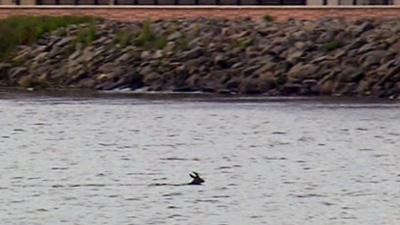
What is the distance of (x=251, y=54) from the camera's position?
62812 millimetres

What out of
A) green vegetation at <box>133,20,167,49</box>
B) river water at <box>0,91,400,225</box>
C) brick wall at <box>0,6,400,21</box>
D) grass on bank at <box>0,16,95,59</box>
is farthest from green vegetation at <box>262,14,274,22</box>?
river water at <box>0,91,400,225</box>

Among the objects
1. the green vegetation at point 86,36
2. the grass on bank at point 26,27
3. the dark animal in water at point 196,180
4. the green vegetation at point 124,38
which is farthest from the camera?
the grass on bank at point 26,27

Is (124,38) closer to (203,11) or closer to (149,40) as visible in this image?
(149,40)

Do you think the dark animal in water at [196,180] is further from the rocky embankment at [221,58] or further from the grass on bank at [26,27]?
the grass on bank at [26,27]

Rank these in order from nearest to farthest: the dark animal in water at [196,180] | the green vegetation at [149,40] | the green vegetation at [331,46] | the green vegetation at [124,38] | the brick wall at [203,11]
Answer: the dark animal in water at [196,180]
the green vegetation at [331,46]
the green vegetation at [149,40]
the green vegetation at [124,38]
the brick wall at [203,11]

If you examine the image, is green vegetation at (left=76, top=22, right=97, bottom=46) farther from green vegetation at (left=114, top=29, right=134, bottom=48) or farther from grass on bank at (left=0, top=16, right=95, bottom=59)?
grass on bank at (left=0, top=16, right=95, bottom=59)

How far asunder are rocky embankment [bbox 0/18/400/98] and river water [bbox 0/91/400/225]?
14.0 ft

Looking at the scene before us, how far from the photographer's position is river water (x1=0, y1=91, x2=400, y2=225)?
2994cm

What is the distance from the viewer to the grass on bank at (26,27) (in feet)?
225

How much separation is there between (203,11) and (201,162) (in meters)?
33.5

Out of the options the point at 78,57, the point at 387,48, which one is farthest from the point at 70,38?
the point at 387,48

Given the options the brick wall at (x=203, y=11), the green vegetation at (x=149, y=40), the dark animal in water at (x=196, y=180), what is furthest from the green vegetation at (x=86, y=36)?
the dark animal in water at (x=196, y=180)

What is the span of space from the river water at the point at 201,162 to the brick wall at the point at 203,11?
13.6 meters

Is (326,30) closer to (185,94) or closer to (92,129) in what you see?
(185,94)
